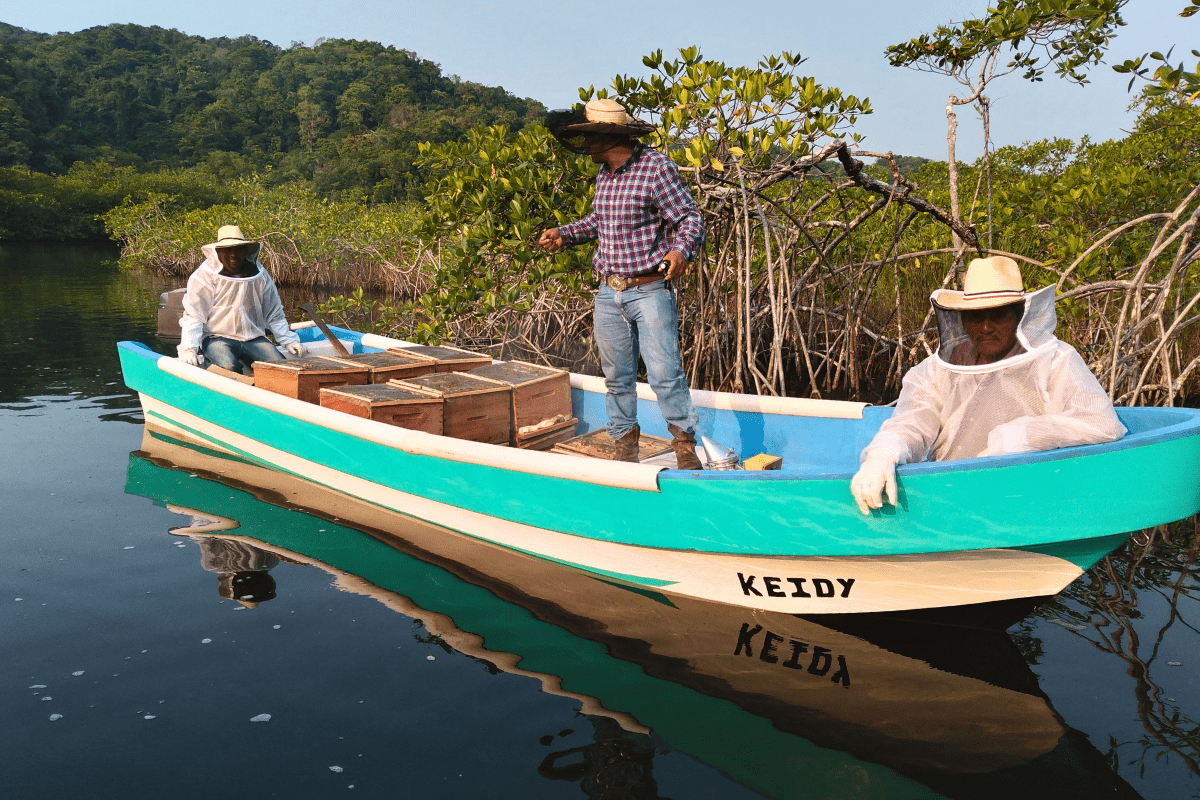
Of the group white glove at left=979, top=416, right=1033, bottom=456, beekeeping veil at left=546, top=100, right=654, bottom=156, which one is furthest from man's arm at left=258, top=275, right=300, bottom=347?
white glove at left=979, top=416, right=1033, bottom=456

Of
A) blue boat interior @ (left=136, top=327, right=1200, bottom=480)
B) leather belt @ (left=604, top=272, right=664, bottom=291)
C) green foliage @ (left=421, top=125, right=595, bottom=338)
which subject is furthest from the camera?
green foliage @ (left=421, top=125, right=595, bottom=338)

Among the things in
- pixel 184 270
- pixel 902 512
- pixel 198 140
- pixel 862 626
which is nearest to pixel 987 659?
pixel 862 626

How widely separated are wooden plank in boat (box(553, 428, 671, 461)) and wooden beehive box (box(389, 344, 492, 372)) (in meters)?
1.27

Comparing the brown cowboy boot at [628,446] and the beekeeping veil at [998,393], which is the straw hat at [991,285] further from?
the brown cowboy boot at [628,446]

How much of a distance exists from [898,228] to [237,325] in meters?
4.87

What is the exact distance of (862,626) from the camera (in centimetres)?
361

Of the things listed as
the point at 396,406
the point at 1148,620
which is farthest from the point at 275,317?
the point at 1148,620

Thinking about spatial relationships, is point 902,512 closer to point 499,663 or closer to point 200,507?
point 499,663

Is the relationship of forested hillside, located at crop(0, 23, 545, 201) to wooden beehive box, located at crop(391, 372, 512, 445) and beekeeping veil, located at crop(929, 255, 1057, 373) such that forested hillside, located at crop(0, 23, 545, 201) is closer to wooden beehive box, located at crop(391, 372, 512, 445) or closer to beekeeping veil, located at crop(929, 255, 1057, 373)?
wooden beehive box, located at crop(391, 372, 512, 445)

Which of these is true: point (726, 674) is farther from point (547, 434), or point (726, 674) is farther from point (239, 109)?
point (239, 109)

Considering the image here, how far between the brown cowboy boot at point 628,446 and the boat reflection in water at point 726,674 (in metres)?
0.65

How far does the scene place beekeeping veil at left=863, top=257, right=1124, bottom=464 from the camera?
2879 millimetres

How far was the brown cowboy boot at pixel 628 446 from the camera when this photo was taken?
4453 mm

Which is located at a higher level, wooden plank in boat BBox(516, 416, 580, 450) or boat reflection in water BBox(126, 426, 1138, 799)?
wooden plank in boat BBox(516, 416, 580, 450)
